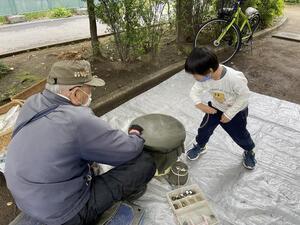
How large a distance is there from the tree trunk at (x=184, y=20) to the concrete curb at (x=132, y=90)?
0.98 m

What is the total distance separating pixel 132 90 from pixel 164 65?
1.25 meters

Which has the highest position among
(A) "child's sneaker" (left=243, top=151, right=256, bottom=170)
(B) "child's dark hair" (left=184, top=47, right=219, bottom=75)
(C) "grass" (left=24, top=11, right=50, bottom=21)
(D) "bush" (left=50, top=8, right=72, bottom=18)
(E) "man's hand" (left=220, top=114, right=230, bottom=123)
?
(B) "child's dark hair" (left=184, top=47, right=219, bottom=75)

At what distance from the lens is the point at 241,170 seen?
2.96 meters

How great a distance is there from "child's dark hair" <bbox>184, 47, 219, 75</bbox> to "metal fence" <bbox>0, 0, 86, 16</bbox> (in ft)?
40.9

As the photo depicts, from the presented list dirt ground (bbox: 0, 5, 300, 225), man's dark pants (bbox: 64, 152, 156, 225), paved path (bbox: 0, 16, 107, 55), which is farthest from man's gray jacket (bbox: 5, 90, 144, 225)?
paved path (bbox: 0, 16, 107, 55)

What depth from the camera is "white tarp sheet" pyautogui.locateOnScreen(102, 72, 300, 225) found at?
8.20 ft

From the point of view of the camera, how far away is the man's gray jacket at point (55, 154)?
170cm

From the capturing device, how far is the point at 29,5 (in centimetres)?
1265

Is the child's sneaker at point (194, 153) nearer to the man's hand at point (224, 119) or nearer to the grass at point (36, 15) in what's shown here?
the man's hand at point (224, 119)

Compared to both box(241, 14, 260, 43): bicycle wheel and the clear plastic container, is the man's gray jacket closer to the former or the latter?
the clear plastic container

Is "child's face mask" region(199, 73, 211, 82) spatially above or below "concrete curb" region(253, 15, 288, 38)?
above

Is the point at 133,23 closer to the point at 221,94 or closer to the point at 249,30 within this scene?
the point at 221,94

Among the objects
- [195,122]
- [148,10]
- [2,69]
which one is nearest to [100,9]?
[148,10]

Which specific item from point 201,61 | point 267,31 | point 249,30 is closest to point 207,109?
point 201,61
